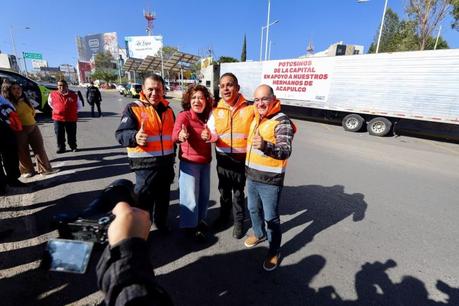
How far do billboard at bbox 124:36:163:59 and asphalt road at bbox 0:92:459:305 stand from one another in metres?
53.6

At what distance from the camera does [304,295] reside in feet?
6.97

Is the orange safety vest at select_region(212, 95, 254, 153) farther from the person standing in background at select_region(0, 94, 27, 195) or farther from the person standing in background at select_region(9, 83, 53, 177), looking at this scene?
the person standing in background at select_region(9, 83, 53, 177)

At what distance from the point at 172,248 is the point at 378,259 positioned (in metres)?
2.26

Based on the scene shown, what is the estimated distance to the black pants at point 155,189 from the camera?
2559 millimetres

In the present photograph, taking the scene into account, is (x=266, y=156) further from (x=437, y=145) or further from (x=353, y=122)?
(x=353, y=122)

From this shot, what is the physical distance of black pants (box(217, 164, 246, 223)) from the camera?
8.95 feet

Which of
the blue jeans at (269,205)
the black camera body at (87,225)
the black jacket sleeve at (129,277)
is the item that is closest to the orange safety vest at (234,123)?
the blue jeans at (269,205)

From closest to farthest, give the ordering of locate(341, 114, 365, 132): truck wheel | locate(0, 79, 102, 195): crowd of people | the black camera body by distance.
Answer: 1. the black camera body
2. locate(0, 79, 102, 195): crowd of people
3. locate(341, 114, 365, 132): truck wheel

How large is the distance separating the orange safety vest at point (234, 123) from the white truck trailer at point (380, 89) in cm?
944

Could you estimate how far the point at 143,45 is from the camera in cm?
5312

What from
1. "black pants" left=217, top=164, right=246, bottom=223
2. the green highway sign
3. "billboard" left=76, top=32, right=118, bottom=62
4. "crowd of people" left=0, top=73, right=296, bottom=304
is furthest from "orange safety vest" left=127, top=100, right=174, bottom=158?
"billboard" left=76, top=32, right=118, bottom=62

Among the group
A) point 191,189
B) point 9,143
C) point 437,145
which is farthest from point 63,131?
point 437,145

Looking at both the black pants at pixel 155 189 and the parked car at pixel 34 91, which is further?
the parked car at pixel 34 91

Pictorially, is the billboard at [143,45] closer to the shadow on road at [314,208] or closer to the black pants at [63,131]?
the black pants at [63,131]
